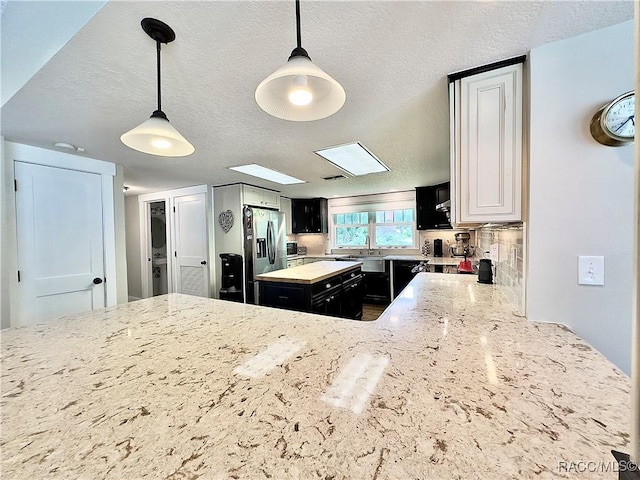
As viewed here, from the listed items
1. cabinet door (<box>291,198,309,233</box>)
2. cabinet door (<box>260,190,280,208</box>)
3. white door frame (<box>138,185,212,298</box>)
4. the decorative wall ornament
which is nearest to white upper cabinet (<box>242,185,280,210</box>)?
cabinet door (<box>260,190,280,208</box>)

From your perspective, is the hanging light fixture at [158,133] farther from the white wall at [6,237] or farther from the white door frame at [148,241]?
the white door frame at [148,241]

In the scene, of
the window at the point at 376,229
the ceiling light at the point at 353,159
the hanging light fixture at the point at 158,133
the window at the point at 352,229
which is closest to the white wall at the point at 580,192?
the ceiling light at the point at 353,159

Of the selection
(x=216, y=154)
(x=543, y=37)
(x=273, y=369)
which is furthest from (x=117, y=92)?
(x=543, y=37)

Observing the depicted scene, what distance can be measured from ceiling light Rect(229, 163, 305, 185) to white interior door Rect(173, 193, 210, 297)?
1293 millimetres

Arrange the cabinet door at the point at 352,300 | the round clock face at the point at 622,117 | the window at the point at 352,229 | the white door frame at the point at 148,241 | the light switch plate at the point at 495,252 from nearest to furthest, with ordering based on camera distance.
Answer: the round clock face at the point at 622,117 < the light switch plate at the point at 495,252 < the cabinet door at the point at 352,300 < the white door frame at the point at 148,241 < the window at the point at 352,229

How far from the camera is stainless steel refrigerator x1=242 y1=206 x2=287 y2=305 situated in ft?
13.2

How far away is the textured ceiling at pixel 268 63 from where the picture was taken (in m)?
0.97

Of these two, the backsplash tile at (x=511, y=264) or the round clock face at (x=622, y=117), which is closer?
the round clock face at (x=622, y=117)

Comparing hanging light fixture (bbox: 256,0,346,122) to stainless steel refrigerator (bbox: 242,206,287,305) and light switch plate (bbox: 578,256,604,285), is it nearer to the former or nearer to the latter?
light switch plate (bbox: 578,256,604,285)

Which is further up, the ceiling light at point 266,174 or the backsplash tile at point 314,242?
the ceiling light at point 266,174

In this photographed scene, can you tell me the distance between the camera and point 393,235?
5.22m

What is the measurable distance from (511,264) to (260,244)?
11.3 ft

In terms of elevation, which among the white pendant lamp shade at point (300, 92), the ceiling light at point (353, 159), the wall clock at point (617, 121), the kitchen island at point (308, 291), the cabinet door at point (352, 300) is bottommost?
the cabinet door at point (352, 300)

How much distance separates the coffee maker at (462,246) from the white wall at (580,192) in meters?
3.24
